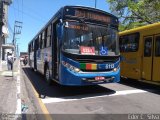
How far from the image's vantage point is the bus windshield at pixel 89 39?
1131cm

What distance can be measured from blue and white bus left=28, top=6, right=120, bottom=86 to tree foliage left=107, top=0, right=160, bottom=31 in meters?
14.7

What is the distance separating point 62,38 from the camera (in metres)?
11.3

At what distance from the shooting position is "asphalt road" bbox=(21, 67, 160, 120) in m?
8.52

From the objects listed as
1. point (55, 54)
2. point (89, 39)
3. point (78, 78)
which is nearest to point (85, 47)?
point (89, 39)

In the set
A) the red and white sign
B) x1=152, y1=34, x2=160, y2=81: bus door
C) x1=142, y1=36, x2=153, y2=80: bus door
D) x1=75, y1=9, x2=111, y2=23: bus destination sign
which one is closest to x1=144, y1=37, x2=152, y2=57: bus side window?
x1=142, y1=36, x2=153, y2=80: bus door

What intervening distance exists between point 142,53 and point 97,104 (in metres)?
4.91

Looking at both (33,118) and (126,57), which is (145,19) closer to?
(126,57)

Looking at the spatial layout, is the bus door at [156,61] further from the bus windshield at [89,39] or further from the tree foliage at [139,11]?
the tree foliage at [139,11]

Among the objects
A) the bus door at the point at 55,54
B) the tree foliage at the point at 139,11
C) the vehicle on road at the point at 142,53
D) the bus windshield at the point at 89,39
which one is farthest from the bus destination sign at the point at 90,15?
the tree foliage at the point at 139,11

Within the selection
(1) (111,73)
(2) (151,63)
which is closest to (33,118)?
(1) (111,73)

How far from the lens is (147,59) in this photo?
13.6 m

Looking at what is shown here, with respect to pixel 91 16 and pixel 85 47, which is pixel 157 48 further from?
pixel 85 47

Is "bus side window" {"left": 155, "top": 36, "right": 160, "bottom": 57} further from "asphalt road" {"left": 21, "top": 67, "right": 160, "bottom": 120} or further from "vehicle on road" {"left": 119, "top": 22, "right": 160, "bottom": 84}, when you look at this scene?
"asphalt road" {"left": 21, "top": 67, "right": 160, "bottom": 120}

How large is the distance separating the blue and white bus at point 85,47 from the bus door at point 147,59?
5.90 feet
